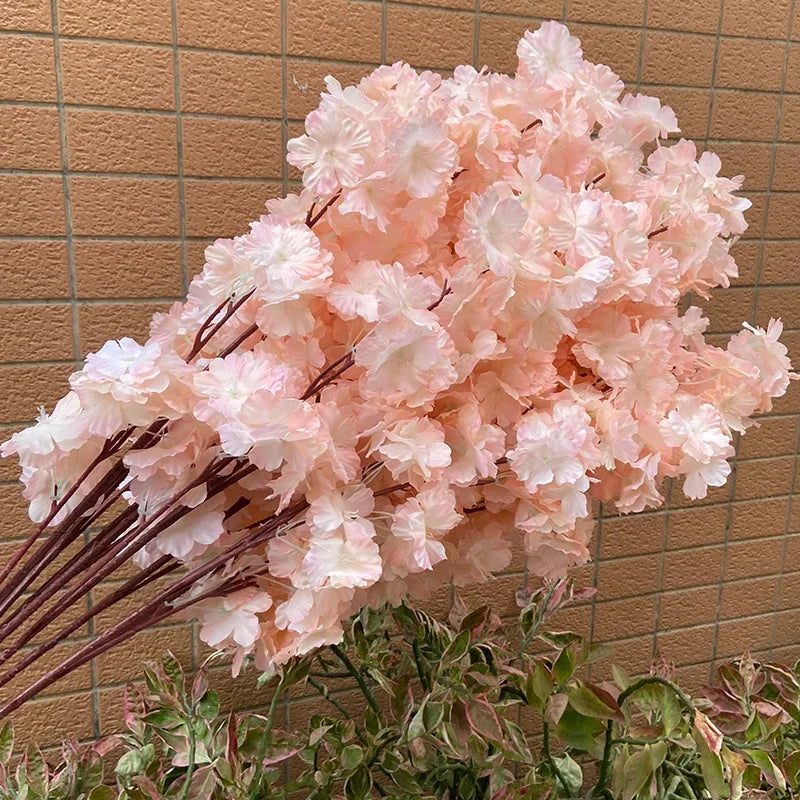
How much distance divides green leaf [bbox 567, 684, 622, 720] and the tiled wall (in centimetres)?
40

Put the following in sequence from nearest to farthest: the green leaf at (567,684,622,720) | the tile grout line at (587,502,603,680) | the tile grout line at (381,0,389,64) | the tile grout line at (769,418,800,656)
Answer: the green leaf at (567,684,622,720) → the tile grout line at (381,0,389,64) → the tile grout line at (587,502,603,680) → the tile grout line at (769,418,800,656)

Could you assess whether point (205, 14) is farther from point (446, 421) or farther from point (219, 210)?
point (446, 421)

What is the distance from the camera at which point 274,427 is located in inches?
15.0

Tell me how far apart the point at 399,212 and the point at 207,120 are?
0.47 metres

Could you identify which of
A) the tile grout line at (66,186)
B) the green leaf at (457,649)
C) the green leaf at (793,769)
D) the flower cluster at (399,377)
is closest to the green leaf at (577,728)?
the green leaf at (457,649)

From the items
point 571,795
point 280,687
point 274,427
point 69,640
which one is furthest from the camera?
point 69,640

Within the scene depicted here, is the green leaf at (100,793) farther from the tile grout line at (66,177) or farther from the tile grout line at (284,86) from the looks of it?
the tile grout line at (284,86)

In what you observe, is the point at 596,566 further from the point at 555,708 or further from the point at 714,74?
the point at 714,74

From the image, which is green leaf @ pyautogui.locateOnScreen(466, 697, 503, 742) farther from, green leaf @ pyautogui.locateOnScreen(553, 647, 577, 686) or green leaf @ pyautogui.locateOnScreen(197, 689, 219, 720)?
green leaf @ pyautogui.locateOnScreen(197, 689, 219, 720)

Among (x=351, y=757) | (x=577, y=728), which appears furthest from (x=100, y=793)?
(x=577, y=728)

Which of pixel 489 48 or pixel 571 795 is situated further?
pixel 489 48

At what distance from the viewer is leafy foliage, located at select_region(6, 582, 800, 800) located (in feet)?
2.18

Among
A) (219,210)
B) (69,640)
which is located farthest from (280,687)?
(219,210)

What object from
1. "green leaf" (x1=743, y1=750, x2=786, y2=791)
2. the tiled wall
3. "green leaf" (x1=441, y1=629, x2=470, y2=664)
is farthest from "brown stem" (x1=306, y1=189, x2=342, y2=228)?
"green leaf" (x1=743, y1=750, x2=786, y2=791)
